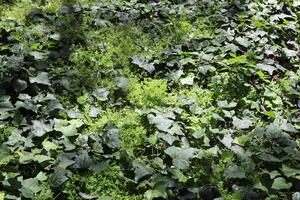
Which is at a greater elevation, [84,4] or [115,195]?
[84,4]

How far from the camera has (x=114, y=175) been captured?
3.79m

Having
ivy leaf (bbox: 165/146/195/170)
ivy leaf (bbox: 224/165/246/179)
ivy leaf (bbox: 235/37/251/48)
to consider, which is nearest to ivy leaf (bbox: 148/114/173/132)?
ivy leaf (bbox: 165/146/195/170)

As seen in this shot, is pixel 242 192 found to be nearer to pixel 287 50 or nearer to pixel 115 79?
pixel 115 79

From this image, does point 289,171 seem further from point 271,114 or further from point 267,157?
point 271,114

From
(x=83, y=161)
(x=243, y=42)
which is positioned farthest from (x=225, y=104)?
(x=83, y=161)

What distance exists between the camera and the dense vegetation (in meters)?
3.73

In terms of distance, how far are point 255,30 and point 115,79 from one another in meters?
2.53

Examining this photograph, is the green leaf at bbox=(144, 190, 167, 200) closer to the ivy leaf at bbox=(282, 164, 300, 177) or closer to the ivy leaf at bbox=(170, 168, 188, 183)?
the ivy leaf at bbox=(170, 168, 188, 183)

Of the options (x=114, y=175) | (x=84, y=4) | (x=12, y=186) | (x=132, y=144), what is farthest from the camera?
(x=84, y=4)

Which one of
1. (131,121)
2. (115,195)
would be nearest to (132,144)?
(131,121)

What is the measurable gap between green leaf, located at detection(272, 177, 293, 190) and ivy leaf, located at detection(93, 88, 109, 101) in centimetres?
219

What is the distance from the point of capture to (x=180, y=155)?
152 inches

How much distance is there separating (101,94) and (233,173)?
191 cm

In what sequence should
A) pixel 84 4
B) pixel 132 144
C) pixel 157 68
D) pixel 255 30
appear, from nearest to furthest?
pixel 132 144
pixel 157 68
pixel 255 30
pixel 84 4
